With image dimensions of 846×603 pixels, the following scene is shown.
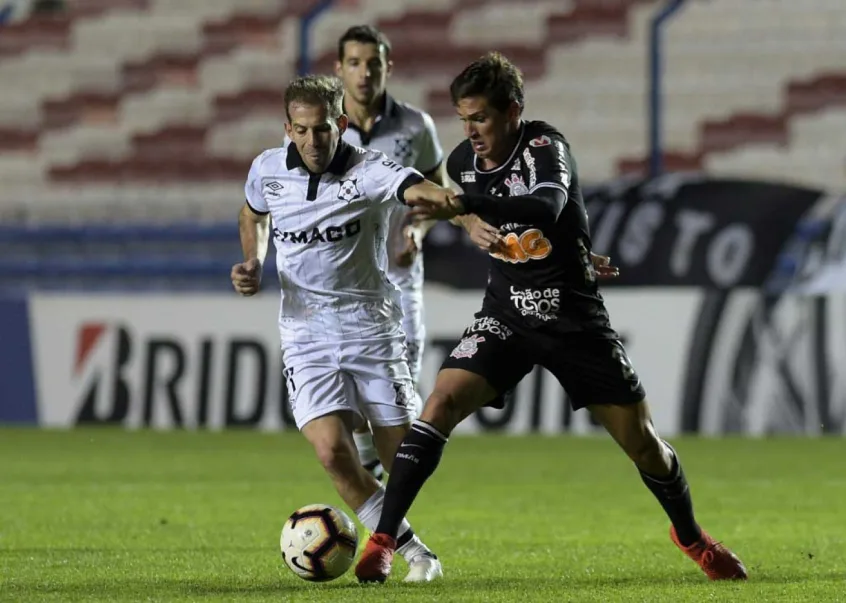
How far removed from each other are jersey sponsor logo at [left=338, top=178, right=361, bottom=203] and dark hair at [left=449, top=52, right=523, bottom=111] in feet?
1.59

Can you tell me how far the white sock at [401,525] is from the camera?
557 centimetres

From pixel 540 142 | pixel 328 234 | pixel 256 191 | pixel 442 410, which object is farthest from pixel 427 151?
pixel 442 410

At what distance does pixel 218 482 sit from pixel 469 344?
167 inches

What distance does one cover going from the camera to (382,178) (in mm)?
5641

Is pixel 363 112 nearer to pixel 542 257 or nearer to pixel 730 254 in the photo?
pixel 542 257

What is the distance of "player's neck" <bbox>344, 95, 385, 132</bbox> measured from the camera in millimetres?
7352

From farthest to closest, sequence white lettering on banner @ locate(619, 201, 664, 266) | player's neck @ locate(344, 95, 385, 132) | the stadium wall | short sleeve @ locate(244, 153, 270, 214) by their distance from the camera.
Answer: white lettering on banner @ locate(619, 201, 664, 266)
the stadium wall
player's neck @ locate(344, 95, 385, 132)
short sleeve @ locate(244, 153, 270, 214)

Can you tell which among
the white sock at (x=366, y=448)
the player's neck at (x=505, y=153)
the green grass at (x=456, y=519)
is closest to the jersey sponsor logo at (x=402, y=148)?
the white sock at (x=366, y=448)

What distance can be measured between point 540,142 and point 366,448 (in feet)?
6.86

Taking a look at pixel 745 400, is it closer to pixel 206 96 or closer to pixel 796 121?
pixel 796 121

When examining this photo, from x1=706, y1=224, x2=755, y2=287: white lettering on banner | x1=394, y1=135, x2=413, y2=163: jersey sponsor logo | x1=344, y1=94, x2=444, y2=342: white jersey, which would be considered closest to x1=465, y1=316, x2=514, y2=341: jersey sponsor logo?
x1=344, y1=94, x2=444, y2=342: white jersey

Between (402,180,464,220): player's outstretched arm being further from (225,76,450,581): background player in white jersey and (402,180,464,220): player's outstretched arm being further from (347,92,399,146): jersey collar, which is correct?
(347,92,399,146): jersey collar

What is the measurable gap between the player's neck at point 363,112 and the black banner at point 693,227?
5.33m

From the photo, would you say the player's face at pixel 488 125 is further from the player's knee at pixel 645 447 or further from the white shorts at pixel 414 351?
the white shorts at pixel 414 351
